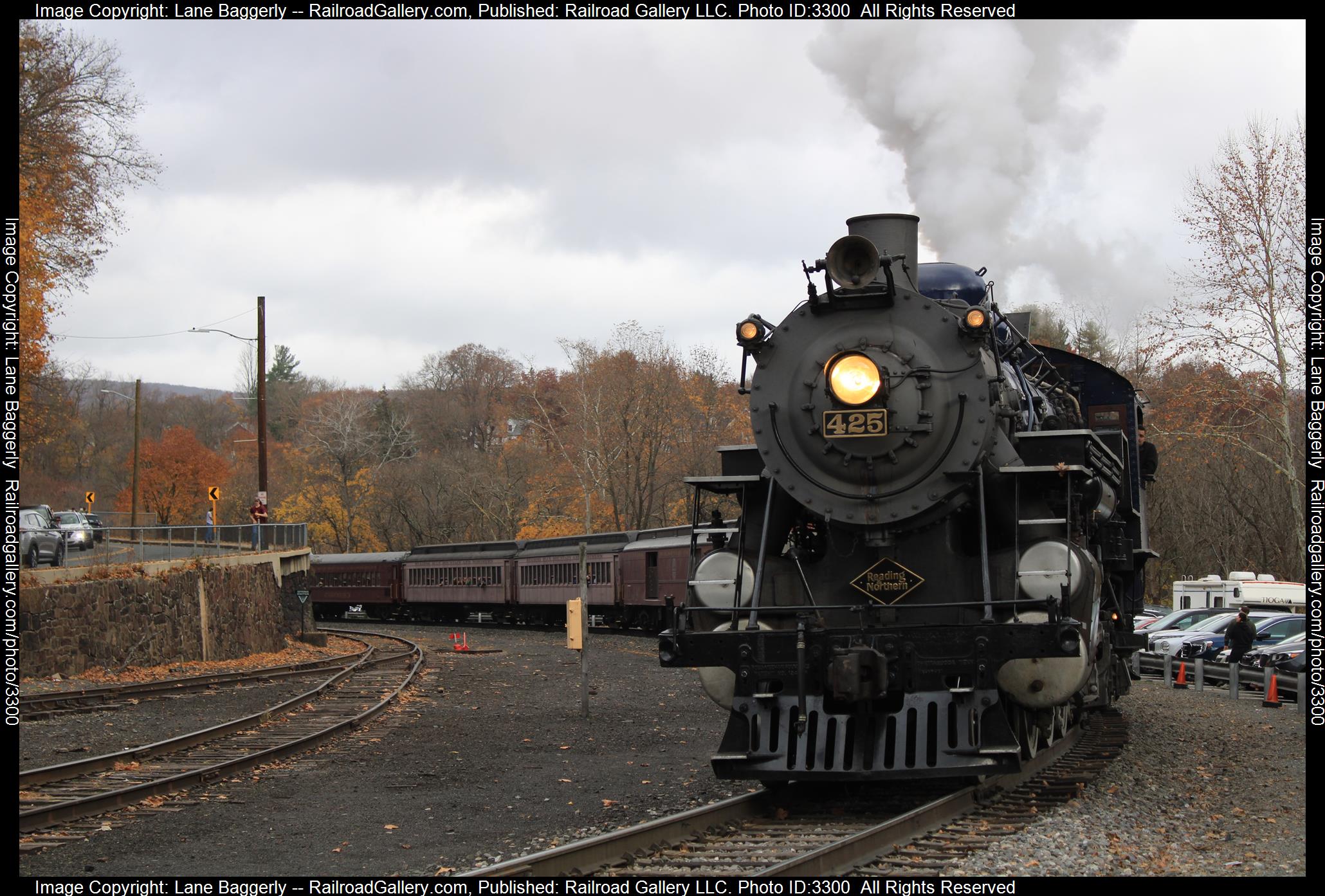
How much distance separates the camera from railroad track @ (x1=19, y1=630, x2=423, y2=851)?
8352 mm

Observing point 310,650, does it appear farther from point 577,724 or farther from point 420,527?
point 420,527

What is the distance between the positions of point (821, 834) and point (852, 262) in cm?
387

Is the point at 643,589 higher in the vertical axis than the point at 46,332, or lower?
lower

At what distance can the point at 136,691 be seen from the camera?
54.2ft

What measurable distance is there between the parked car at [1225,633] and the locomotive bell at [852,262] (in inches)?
555

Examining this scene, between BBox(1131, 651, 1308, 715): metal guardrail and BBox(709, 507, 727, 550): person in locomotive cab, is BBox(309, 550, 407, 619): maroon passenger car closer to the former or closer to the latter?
BBox(1131, 651, 1308, 715): metal guardrail

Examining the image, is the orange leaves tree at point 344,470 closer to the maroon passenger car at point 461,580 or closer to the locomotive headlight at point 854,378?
the maroon passenger car at point 461,580

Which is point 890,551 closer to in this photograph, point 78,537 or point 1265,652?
point 1265,652

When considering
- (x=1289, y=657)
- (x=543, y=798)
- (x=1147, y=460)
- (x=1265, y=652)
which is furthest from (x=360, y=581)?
(x=543, y=798)

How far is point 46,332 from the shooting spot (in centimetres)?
2177
